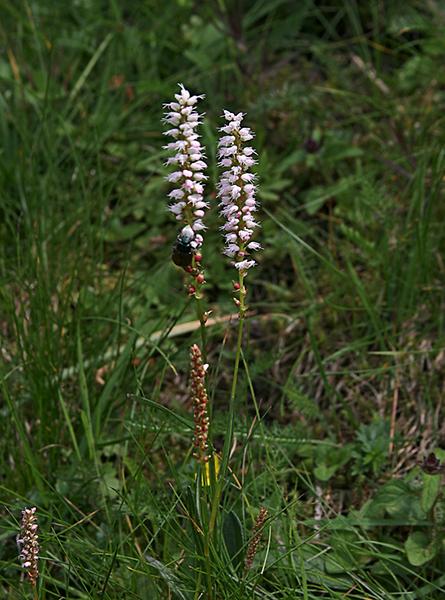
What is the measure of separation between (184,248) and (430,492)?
0.98 metres

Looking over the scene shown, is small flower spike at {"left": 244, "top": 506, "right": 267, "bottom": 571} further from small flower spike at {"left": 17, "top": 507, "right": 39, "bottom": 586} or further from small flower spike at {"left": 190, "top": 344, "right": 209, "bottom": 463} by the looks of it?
small flower spike at {"left": 17, "top": 507, "right": 39, "bottom": 586}

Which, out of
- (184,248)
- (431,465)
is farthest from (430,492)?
(184,248)

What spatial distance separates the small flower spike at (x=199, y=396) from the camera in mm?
1604

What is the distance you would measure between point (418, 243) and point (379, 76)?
115 cm

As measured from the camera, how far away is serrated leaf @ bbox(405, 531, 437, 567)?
2.18m

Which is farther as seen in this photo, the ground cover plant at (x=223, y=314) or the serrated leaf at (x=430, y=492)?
the serrated leaf at (x=430, y=492)

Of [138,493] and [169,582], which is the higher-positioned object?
[138,493]

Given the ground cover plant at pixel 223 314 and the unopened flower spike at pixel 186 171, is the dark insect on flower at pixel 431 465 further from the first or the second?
the unopened flower spike at pixel 186 171

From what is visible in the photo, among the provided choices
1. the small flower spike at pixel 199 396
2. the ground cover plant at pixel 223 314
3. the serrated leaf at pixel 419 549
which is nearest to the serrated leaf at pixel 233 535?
the ground cover plant at pixel 223 314

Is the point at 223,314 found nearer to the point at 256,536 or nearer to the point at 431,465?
the point at 431,465

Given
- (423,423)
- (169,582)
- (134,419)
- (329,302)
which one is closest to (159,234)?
(329,302)

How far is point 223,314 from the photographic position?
315 centimetres

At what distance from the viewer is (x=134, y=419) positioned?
2557 mm

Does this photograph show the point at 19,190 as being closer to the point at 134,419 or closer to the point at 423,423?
the point at 134,419
